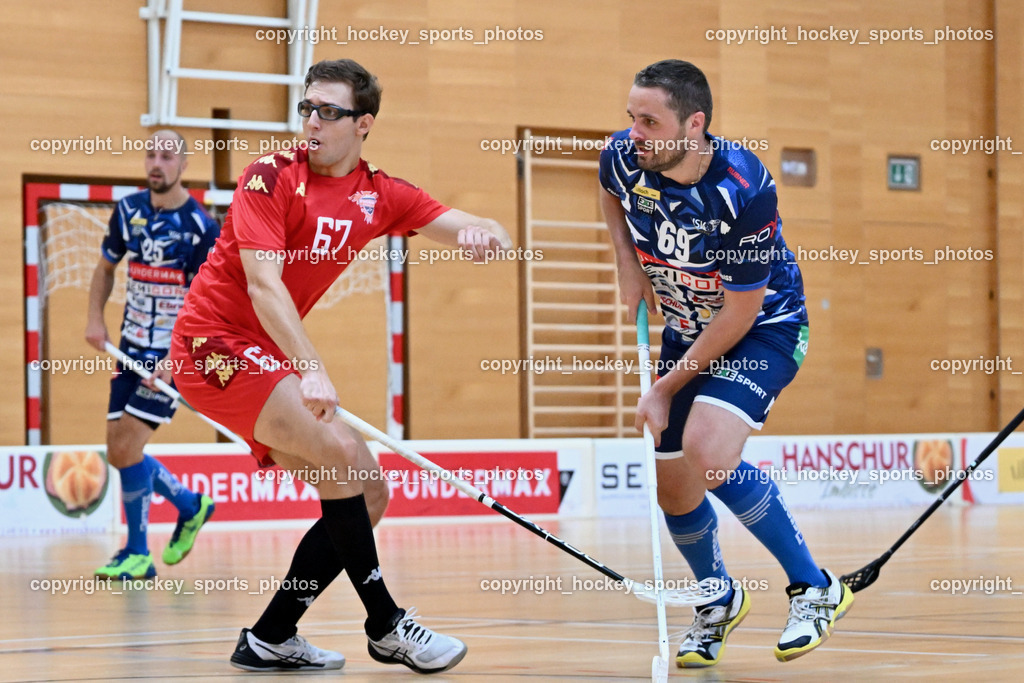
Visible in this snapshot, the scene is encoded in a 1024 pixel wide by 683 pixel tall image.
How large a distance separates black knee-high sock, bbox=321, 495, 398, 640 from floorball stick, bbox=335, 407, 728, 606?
157 millimetres

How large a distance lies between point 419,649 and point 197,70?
7772mm

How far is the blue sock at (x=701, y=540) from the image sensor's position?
349cm

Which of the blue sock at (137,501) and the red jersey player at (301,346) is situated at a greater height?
the red jersey player at (301,346)

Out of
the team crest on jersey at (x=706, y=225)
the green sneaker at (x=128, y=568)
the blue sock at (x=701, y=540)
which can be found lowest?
the green sneaker at (x=128, y=568)

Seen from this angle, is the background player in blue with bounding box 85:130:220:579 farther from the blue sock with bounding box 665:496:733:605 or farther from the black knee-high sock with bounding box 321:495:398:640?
the blue sock with bounding box 665:496:733:605

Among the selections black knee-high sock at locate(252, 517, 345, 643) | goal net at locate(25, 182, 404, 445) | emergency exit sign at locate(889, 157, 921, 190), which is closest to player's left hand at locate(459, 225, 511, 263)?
black knee-high sock at locate(252, 517, 345, 643)

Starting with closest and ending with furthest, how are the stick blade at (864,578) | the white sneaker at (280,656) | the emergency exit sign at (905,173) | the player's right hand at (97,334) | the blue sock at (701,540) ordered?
the white sneaker at (280,656) < the blue sock at (701,540) < the stick blade at (864,578) < the player's right hand at (97,334) < the emergency exit sign at (905,173)

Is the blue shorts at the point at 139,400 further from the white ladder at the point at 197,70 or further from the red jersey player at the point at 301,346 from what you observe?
the white ladder at the point at 197,70

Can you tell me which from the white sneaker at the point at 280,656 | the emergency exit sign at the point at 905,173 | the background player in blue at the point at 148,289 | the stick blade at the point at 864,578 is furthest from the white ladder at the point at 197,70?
the white sneaker at the point at 280,656

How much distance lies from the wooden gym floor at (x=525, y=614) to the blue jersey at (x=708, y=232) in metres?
0.89

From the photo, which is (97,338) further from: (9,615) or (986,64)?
(986,64)

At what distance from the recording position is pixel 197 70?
1011cm

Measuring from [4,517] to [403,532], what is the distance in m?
2.48

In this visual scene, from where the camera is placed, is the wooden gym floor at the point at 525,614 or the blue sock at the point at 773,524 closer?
the wooden gym floor at the point at 525,614
